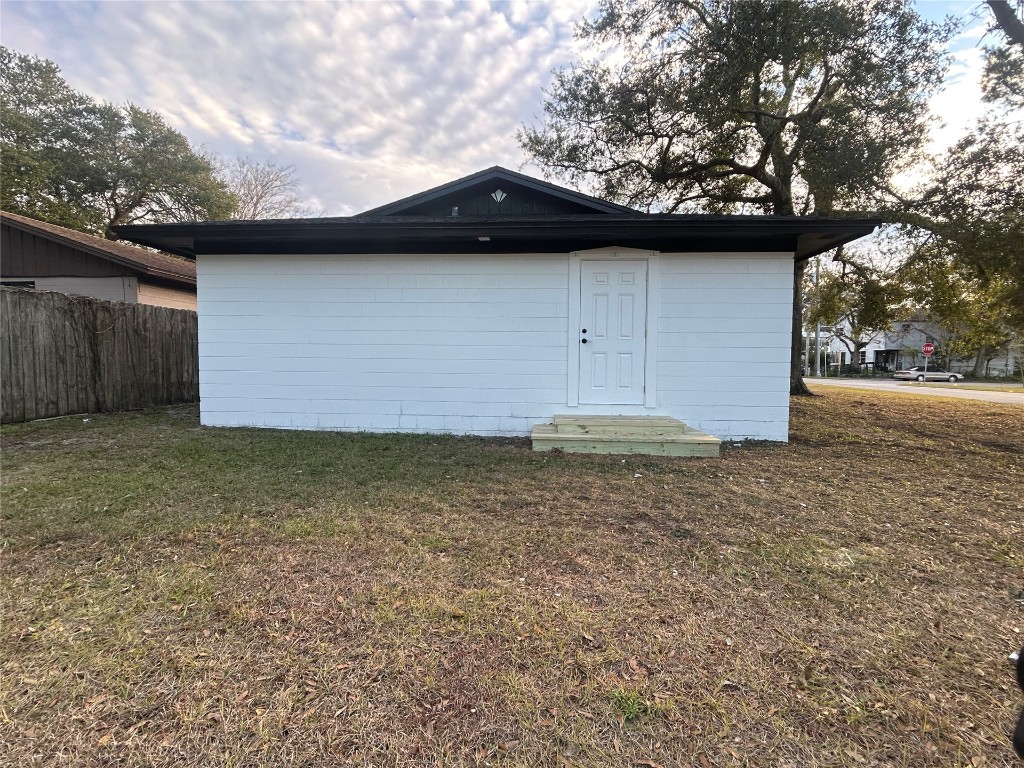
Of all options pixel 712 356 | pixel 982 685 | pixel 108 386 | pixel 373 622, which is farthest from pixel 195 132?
Result: pixel 982 685

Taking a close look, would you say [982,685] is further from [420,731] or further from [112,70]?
[112,70]

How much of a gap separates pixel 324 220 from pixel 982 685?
22.0 ft

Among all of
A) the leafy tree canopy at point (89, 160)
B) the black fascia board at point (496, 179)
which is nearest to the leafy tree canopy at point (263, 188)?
the leafy tree canopy at point (89, 160)

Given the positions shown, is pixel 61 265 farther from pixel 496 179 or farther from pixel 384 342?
pixel 496 179

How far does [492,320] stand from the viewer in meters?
5.90

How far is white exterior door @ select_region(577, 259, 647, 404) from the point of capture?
5.77m

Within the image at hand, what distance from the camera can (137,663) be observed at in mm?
1628

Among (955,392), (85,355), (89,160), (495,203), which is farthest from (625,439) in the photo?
(89,160)

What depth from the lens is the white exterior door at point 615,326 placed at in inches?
227

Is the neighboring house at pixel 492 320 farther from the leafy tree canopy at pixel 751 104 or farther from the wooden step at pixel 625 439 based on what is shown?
the leafy tree canopy at pixel 751 104

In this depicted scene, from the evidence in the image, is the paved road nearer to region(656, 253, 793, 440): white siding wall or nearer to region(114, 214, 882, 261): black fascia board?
region(656, 253, 793, 440): white siding wall

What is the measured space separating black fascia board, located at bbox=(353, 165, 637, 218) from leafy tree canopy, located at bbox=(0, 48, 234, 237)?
53.7 feet

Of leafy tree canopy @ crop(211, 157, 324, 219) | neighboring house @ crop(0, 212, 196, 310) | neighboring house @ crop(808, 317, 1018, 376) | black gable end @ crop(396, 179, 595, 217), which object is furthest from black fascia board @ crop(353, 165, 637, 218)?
neighboring house @ crop(808, 317, 1018, 376)

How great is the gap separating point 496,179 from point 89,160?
20.7 metres
